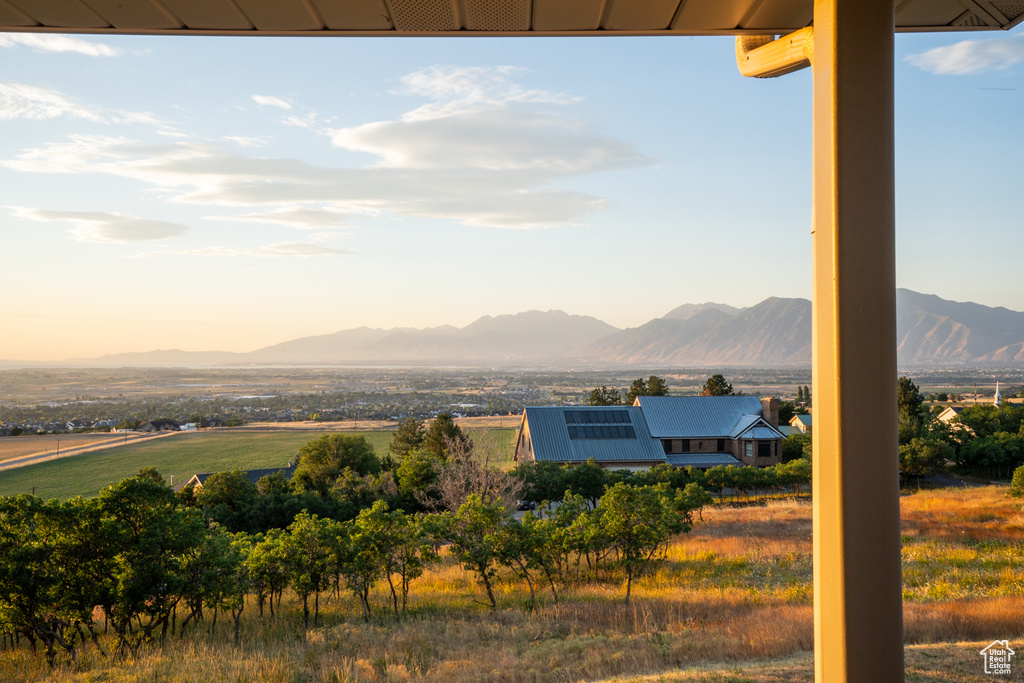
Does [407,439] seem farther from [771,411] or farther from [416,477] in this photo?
[771,411]

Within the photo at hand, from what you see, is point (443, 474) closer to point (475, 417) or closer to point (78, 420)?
point (475, 417)

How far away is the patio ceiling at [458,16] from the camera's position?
83.9 inches

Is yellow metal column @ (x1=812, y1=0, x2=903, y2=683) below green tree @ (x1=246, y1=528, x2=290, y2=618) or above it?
above

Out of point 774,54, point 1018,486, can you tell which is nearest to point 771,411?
point 1018,486

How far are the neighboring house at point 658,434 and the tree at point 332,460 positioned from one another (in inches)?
363

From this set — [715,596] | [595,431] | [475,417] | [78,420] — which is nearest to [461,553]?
[715,596]

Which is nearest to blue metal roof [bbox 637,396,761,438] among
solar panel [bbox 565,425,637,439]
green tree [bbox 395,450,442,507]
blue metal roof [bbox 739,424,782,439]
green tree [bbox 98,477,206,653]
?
blue metal roof [bbox 739,424,782,439]

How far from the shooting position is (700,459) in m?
38.6

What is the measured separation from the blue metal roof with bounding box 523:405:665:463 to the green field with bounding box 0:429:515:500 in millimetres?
6761

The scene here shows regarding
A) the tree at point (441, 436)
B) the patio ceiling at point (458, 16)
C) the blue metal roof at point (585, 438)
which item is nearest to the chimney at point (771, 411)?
the blue metal roof at point (585, 438)

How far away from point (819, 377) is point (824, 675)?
0.93 m

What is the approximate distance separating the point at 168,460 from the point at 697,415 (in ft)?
172

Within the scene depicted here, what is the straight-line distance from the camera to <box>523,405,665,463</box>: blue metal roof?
3628cm

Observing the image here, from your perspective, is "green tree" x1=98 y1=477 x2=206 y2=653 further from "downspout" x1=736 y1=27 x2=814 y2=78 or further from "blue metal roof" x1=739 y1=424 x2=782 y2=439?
"blue metal roof" x1=739 y1=424 x2=782 y2=439
